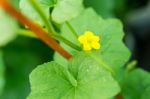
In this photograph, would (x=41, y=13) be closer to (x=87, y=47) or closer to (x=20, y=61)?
(x=87, y=47)

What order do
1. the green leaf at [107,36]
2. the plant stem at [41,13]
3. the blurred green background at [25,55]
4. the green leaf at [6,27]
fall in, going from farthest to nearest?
the blurred green background at [25,55]
the green leaf at [107,36]
the plant stem at [41,13]
the green leaf at [6,27]

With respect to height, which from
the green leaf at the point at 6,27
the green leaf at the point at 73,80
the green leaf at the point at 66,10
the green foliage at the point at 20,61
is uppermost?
the green leaf at the point at 6,27

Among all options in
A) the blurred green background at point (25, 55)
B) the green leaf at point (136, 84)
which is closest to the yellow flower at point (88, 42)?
the green leaf at point (136, 84)

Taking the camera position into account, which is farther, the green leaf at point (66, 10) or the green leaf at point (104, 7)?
the green leaf at point (104, 7)

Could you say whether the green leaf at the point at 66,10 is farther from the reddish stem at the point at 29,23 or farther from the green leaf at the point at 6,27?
the green leaf at the point at 6,27

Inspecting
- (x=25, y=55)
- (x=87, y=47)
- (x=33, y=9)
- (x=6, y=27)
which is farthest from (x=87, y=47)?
(x=25, y=55)


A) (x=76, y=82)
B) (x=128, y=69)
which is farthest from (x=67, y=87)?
(x=128, y=69)

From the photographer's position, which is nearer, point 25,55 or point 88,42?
point 88,42
